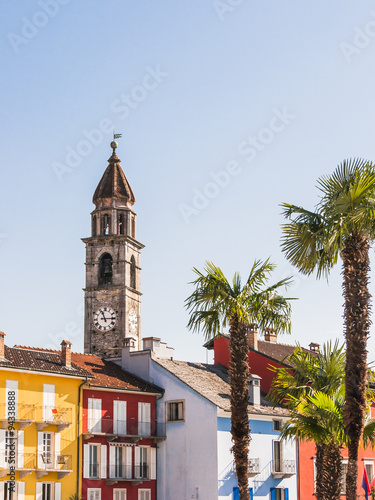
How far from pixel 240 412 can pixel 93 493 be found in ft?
65.8

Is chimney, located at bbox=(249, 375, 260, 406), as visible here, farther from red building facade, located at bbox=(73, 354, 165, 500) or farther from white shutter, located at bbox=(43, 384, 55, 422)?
white shutter, located at bbox=(43, 384, 55, 422)

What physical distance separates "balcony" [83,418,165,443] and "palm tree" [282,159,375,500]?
2681 cm

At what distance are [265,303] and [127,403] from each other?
20448mm

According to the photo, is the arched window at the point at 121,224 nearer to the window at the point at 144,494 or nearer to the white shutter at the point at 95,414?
the white shutter at the point at 95,414

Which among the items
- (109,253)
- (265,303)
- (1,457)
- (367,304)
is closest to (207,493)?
(1,457)

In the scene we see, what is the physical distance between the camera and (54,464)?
150 feet

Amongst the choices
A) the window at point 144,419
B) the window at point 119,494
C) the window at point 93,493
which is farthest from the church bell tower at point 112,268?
the window at point 93,493

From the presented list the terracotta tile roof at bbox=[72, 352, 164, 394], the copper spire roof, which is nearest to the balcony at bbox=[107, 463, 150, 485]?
the terracotta tile roof at bbox=[72, 352, 164, 394]

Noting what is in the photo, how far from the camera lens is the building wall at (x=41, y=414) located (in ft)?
148

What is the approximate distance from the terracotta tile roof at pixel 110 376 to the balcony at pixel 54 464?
15.1ft

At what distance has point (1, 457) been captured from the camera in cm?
4388

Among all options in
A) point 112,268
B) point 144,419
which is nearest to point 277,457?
point 144,419

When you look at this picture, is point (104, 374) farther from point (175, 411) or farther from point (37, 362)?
point (37, 362)

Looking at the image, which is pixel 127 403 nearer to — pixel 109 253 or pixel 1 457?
pixel 1 457
